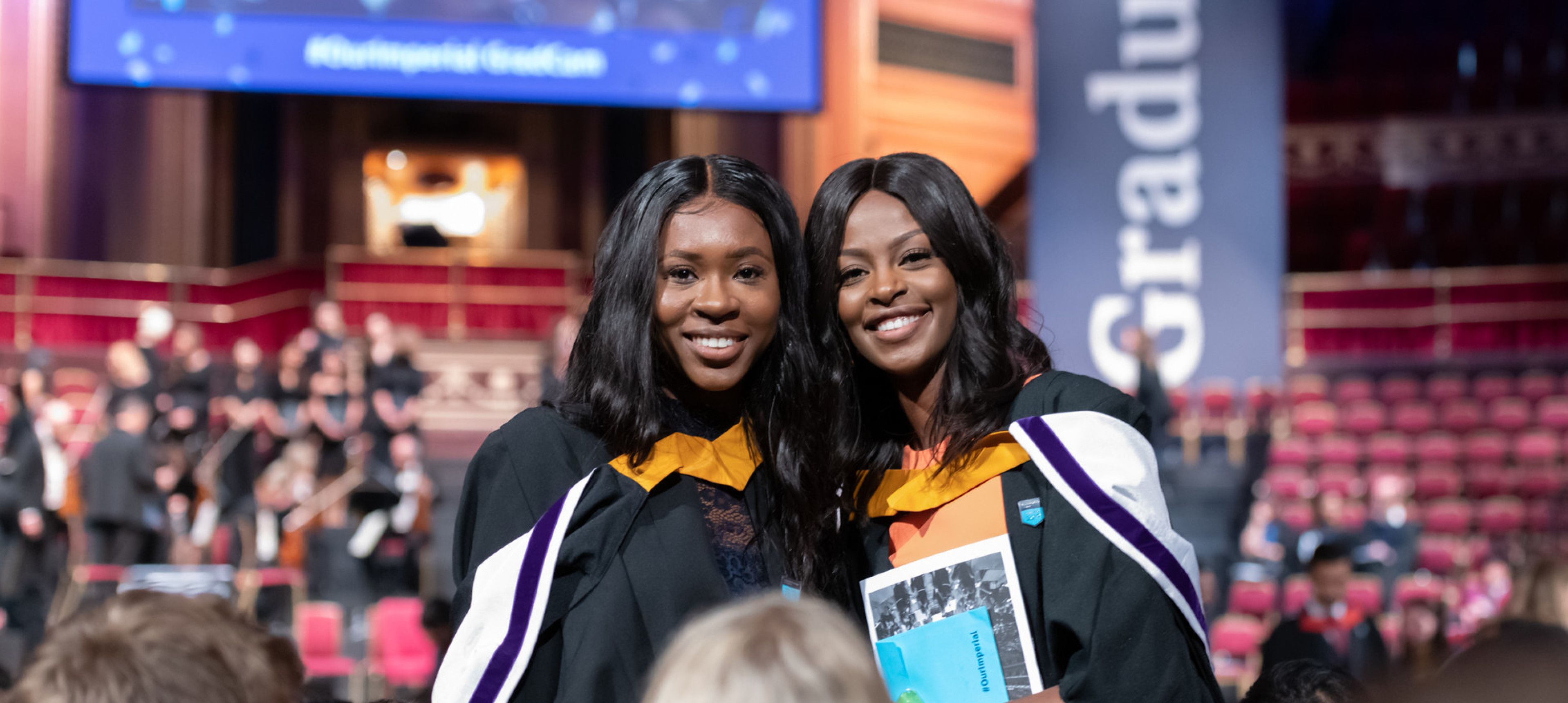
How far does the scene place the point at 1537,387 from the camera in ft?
38.1

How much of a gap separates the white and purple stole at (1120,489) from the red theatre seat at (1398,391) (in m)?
11.1

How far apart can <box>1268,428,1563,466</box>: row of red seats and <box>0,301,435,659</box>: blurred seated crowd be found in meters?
6.48

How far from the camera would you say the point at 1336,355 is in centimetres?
1275

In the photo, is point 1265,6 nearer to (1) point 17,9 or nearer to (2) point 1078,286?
(2) point 1078,286

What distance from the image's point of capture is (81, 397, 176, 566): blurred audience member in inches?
308

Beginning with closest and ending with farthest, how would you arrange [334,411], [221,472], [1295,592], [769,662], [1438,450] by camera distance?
[769,662] < [1295,592] < [221,472] < [334,411] < [1438,450]

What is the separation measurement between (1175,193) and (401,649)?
5.28m

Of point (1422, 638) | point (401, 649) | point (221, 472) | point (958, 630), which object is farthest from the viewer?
point (221, 472)

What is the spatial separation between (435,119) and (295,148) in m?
1.63

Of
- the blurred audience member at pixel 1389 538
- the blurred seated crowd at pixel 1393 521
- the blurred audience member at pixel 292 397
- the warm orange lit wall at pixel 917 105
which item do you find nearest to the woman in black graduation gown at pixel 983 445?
the blurred seated crowd at pixel 1393 521

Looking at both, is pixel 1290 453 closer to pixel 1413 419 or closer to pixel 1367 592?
pixel 1413 419

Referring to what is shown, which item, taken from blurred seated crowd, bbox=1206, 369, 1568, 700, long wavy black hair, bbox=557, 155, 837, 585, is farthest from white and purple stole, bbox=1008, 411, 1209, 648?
blurred seated crowd, bbox=1206, 369, 1568, 700

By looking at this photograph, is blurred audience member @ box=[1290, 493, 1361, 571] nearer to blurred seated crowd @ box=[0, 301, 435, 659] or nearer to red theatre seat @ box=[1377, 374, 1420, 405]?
red theatre seat @ box=[1377, 374, 1420, 405]

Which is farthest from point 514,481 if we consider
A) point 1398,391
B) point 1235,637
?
point 1398,391
